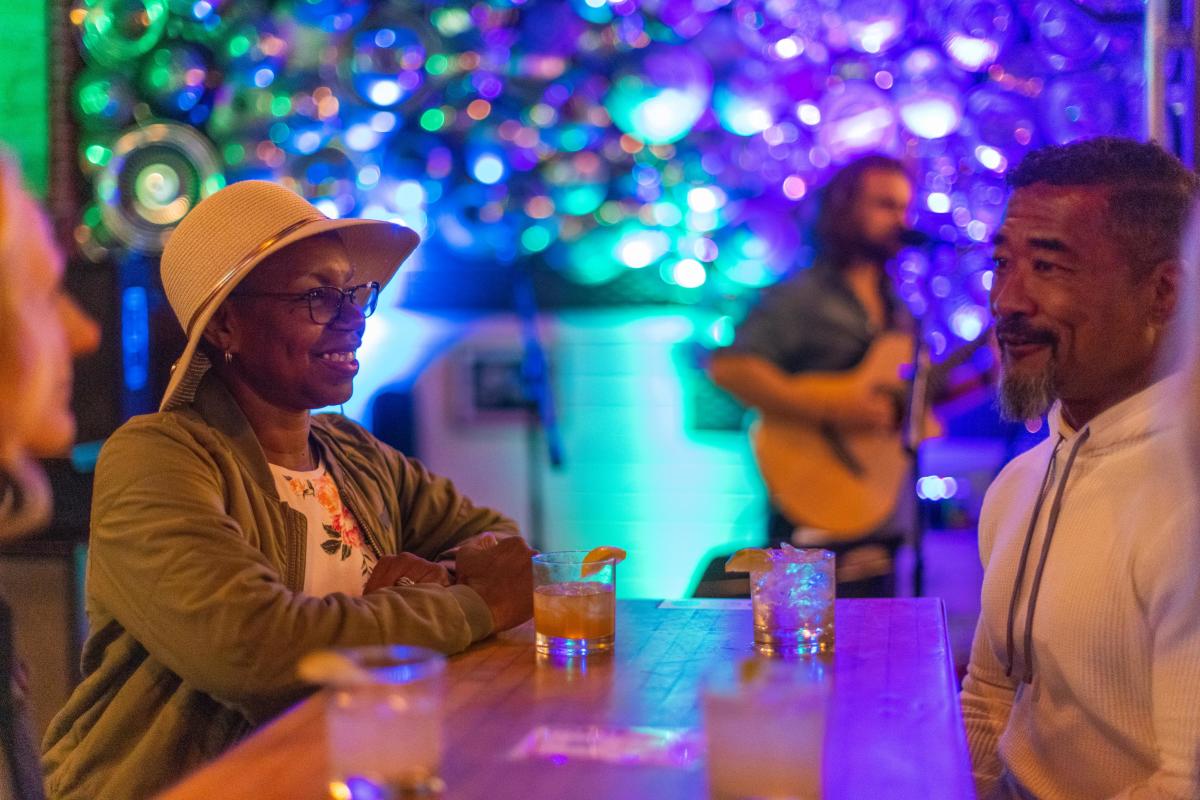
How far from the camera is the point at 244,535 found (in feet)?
5.63

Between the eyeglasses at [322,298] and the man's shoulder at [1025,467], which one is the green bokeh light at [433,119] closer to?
the eyeglasses at [322,298]

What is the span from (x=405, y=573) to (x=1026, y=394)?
0.94m

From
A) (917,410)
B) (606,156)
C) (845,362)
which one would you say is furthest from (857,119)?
(917,410)

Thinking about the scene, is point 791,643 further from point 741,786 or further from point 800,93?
point 800,93

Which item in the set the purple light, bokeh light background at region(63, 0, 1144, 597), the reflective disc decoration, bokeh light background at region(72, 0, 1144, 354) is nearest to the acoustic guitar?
bokeh light background at region(63, 0, 1144, 597)

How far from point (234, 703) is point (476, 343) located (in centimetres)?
320

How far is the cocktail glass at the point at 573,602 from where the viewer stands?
1615mm

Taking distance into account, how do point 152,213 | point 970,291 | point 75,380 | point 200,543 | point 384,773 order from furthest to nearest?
point 152,213 < point 970,291 < point 75,380 < point 200,543 < point 384,773

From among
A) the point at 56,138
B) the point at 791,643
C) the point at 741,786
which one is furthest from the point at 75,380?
the point at 741,786

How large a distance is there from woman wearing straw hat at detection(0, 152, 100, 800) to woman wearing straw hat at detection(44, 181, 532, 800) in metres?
0.18

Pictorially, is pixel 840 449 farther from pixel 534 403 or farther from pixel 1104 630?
pixel 1104 630

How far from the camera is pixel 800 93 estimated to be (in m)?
4.24

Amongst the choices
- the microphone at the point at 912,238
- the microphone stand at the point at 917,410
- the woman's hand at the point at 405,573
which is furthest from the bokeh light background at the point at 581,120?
the woman's hand at the point at 405,573

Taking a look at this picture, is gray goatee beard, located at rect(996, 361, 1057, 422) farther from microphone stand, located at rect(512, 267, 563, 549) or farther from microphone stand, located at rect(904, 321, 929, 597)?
microphone stand, located at rect(512, 267, 563, 549)
